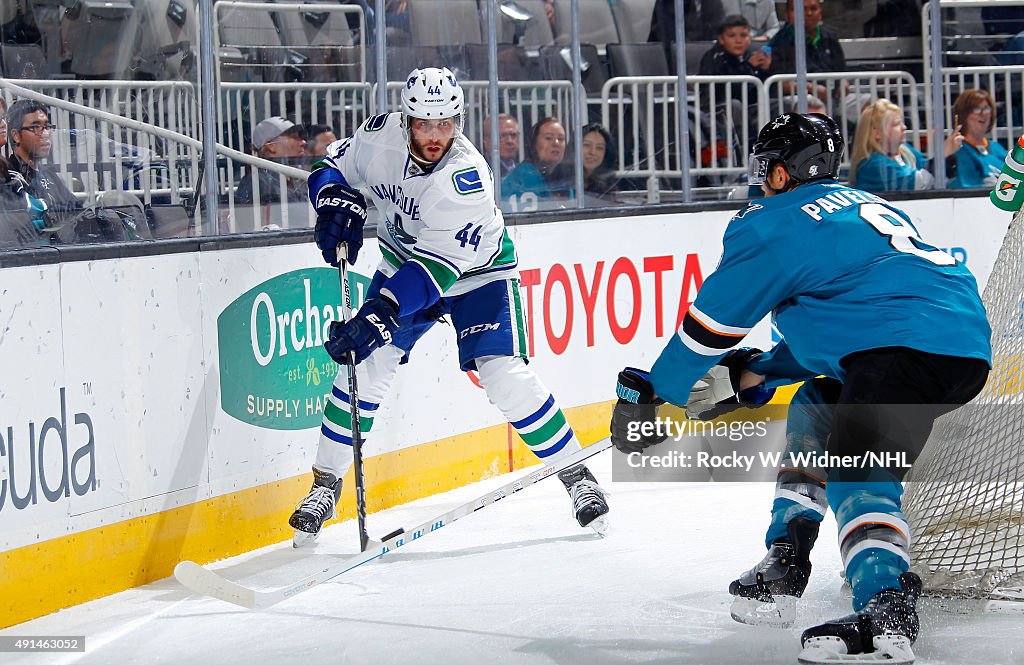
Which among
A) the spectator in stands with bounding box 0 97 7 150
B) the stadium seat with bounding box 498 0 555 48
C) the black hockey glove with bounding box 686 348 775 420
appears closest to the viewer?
the black hockey glove with bounding box 686 348 775 420

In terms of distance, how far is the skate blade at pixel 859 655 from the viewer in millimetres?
2371

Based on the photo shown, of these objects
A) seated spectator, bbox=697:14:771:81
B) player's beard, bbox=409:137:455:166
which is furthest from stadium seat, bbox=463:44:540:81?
player's beard, bbox=409:137:455:166

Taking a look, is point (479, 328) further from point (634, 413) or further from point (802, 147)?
point (802, 147)

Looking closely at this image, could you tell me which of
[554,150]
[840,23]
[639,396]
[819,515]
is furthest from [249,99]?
[840,23]

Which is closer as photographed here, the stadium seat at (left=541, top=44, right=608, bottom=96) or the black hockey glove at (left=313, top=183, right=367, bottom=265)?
the black hockey glove at (left=313, top=183, right=367, bottom=265)

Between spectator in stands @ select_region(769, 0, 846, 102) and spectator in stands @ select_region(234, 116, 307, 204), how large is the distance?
233 cm

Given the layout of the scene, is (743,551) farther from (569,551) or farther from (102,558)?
(102,558)

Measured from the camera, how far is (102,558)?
10.4ft

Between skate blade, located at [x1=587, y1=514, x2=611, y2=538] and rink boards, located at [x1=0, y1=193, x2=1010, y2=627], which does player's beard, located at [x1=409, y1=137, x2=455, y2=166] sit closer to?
rink boards, located at [x1=0, y1=193, x2=1010, y2=627]

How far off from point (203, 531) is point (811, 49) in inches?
138

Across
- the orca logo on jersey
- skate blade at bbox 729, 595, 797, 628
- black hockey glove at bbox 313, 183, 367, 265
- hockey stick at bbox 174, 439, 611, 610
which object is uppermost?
the orca logo on jersey

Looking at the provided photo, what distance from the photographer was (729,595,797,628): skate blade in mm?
2719

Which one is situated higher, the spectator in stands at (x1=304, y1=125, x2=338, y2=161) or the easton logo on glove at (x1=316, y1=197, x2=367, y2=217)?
the spectator in stands at (x1=304, y1=125, x2=338, y2=161)

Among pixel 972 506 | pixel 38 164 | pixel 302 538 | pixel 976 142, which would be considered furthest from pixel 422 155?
pixel 976 142
